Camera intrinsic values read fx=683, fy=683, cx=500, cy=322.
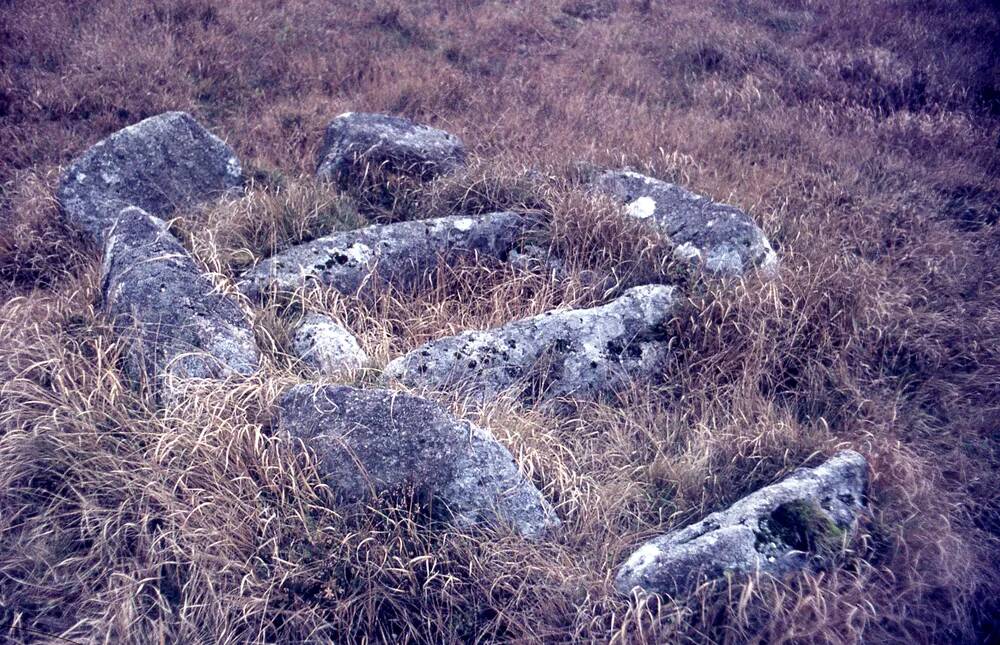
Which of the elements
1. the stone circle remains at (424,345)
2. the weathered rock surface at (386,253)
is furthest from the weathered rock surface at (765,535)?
the weathered rock surface at (386,253)

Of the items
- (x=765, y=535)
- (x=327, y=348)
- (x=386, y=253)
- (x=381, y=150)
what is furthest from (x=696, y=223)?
Answer: (x=327, y=348)

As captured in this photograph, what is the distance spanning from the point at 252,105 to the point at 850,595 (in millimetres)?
6907

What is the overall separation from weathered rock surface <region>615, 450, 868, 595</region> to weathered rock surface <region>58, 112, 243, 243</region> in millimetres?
4237

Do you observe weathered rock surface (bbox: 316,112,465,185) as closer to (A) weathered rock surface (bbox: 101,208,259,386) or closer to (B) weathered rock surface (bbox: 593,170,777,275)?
(B) weathered rock surface (bbox: 593,170,777,275)

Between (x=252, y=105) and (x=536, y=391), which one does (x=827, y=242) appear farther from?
(x=252, y=105)

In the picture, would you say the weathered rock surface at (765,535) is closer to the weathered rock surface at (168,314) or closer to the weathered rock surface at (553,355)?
the weathered rock surface at (553,355)

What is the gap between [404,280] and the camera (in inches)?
195

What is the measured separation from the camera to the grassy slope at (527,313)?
9.45 feet

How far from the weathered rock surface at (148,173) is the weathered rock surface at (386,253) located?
4.02ft

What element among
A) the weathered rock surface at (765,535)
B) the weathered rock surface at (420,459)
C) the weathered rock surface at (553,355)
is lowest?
the weathered rock surface at (553,355)

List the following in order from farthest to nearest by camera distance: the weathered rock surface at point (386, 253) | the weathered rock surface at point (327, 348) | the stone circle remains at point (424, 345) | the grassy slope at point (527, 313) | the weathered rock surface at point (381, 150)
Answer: the weathered rock surface at point (381, 150) < the weathered rock surface at point (386, 253) < the weathered rock surface at point (327, 348) < the stone circle remains at point (424, 345) < the grassy slope at point (527, 313)

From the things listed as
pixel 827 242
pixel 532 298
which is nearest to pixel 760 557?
pixel 532 298

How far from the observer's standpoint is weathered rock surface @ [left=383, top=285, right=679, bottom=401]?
13.2 feet

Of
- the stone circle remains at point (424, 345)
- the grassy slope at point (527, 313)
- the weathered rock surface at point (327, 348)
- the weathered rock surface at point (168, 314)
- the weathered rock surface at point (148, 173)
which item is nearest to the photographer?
the grassy slope at point (527, 313)
